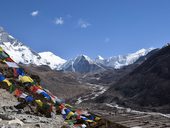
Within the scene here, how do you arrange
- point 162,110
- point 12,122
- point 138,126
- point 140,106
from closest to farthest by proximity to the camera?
1. point 12,122
2. point 138,126
3. point 162,110
4. point 140,106

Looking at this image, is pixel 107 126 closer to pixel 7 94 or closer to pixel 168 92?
pixel 7 94

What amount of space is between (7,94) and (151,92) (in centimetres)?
16178

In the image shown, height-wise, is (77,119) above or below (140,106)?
below

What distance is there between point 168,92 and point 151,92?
10.7m

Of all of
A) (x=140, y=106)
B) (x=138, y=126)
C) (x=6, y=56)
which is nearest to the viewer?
(x=6, y=56)

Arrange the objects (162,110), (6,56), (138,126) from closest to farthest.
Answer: (6,56) → (138,126) → (162,110)

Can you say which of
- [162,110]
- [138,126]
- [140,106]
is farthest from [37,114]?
[140,106]

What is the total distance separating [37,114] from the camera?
1420 inches

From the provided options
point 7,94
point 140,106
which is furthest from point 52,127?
point 140,106

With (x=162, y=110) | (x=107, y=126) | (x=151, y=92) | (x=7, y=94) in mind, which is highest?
(x=151, y=92)

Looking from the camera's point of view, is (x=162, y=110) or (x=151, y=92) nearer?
(x=162, y=110)

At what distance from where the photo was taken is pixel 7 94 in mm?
44375

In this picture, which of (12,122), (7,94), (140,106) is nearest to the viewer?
(12,122)

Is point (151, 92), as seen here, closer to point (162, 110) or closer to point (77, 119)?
point (162, 110)
